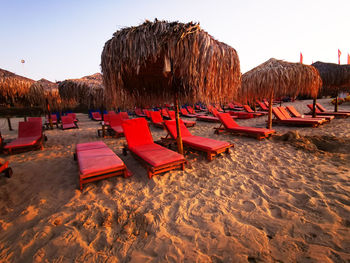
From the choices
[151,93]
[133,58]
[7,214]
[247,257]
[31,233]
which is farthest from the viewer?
[151,93]

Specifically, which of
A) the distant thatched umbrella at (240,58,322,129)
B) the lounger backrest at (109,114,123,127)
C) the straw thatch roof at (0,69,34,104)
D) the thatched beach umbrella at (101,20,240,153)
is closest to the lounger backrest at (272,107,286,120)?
the distant thatched umbrella at (240,58,322,129)

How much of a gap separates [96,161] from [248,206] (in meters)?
2.72

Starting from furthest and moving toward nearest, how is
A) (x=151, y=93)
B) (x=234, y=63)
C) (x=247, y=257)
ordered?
1. (x=151, y=93)
2. (x=234, y=63)
3. (x=247, y=257)

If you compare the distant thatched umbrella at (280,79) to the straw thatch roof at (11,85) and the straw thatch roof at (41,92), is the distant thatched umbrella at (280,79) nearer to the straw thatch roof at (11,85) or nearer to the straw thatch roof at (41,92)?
the straw thatch roof at (11,85)

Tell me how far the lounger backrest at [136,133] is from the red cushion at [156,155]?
308 mm

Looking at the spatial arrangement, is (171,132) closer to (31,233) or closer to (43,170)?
(43,170)

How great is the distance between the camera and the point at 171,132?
4781 millimetres

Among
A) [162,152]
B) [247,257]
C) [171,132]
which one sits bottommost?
[247,257]

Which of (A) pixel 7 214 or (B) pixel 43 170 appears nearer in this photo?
(A) pixel 7 214

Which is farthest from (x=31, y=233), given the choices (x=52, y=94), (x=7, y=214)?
Answer: (x=52, y=94)

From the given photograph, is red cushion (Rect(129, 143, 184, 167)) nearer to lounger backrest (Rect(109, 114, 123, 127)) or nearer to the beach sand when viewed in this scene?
the beach sand

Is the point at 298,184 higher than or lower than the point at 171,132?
lower

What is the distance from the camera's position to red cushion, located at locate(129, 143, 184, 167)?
313cm

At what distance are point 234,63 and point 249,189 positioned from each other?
2.29 metres
